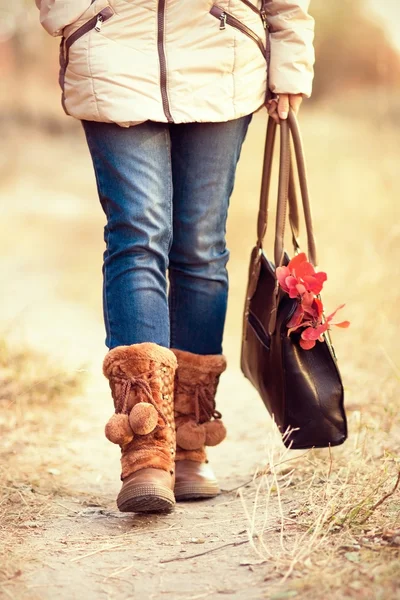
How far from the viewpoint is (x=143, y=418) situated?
1636mm

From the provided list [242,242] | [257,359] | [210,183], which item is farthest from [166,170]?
[242,242]

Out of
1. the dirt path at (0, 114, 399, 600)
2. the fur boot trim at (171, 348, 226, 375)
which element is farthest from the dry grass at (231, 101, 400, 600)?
the fur boot trim at (171, 348, 226, 375)

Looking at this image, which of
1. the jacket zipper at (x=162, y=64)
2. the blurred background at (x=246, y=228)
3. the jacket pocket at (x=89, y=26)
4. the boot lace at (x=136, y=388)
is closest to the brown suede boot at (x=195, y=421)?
the boot lace at (x=136, y=388)

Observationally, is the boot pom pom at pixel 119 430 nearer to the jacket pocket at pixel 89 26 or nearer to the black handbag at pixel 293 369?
the black handbag at pixel 293 369

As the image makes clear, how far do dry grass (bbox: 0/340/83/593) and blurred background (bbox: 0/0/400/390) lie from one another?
15 cm

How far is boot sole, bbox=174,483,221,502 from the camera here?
6.21 ft

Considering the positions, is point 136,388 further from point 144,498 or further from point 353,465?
point 353,465

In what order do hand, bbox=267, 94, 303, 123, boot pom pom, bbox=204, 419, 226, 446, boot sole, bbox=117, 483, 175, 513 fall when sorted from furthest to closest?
boot pom pom, bbox=204, 419, 226, 446, hand, bbox=267, 94, 303, 123, boot sole, bbox=117, 483, 175, 513

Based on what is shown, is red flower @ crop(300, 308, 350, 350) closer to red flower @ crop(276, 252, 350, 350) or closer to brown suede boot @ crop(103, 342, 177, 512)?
red flower @ crop(276, 252, 350, 350)

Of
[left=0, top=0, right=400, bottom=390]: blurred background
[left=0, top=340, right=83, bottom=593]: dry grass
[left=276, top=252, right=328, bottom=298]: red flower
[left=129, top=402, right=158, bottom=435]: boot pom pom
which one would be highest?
[left=276, top=252, right=328, bottom=298]: red flower

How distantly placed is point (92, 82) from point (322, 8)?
54.8 ft

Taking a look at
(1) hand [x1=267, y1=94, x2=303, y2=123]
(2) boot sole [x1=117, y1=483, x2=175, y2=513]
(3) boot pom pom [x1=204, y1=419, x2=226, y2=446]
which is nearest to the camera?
(2) boot sole [x1=117, y1=483, x2=175, y2=513]

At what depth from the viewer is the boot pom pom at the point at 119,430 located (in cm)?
165

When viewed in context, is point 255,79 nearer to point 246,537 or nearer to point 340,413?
point 340,413
